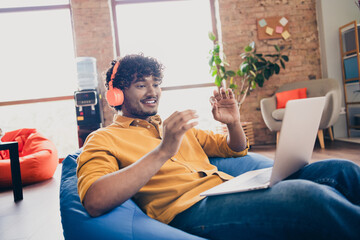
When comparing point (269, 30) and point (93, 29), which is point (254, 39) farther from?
point (93, 29)

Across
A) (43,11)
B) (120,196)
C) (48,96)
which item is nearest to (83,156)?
(120,196)

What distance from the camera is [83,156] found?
96cm

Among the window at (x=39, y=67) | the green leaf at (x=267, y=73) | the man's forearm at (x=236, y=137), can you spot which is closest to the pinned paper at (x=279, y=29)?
the green leaf at (x=267, y=73)

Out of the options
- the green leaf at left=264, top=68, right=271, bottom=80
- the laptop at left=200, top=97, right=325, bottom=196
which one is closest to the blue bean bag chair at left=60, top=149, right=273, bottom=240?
the laptop at left=200, top=97, right=325, bottom=196

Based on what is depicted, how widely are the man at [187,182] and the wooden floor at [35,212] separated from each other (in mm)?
1018

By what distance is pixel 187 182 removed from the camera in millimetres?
1050

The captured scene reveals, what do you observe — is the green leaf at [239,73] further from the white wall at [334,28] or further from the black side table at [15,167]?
the black side table at [15,167]

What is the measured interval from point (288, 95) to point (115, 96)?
387 cm

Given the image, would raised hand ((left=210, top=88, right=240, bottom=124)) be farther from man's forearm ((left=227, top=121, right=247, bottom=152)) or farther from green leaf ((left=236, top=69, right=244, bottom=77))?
green leaf ((left=236, top=69, right=244, bottom=77))

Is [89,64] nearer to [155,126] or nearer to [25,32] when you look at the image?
[25,32]

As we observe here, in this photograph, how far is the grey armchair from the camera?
395cm

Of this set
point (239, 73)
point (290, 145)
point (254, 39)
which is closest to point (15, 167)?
point (290, 145)

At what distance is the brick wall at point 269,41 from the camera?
198 inches

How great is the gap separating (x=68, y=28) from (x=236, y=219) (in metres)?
5.22
